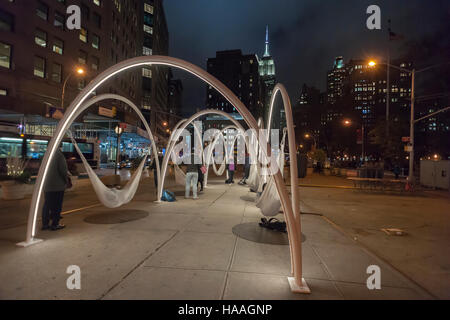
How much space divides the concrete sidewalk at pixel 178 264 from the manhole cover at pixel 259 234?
0.78ft

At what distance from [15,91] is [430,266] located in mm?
31581

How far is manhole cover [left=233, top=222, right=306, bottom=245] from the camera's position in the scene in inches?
210

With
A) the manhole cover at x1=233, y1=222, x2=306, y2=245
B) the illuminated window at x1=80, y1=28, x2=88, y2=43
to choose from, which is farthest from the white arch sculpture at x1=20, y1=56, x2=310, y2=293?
the illuminated window at x1=80, y1=28, x2=88, y2=43

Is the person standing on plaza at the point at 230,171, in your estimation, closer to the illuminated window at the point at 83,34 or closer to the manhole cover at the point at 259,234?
the manhole cover at the point at 259,234

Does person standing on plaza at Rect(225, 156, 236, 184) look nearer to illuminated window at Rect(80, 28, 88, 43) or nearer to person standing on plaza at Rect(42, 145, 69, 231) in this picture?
person standing on plaza at Rect(42, 145, 69, 231)

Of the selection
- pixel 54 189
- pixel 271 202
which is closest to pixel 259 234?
pixel 271 202

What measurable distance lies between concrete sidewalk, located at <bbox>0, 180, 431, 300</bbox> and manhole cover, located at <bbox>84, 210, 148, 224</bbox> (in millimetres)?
305

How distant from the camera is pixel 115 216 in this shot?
23.3 feet

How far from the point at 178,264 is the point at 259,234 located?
→ 2.44m

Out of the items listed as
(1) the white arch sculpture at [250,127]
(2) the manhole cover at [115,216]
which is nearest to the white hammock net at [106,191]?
(2) the manhole cover at [115,216]
